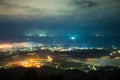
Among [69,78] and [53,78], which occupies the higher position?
[53,78]

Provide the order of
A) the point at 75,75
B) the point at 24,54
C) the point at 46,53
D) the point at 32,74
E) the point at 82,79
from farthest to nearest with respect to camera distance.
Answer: the point at 46,53, the point at 24,54, the point at 75,75, the point at 82,79, the point at 32,74

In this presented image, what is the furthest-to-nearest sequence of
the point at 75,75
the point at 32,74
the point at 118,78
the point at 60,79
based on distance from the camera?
the point at 75,75 < the point at 118,78 < the point at 32,74 < the point at 60,79

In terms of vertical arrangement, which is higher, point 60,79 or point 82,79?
point 60,79

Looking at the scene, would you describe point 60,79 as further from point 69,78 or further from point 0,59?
point 0,59

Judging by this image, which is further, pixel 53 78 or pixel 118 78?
pixel 118 78

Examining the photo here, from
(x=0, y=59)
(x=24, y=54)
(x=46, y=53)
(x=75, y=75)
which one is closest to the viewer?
(x=75, y=75)

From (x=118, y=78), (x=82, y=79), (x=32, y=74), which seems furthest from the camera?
(x=82, y=79)

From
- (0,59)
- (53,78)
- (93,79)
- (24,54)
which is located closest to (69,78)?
(93,79)

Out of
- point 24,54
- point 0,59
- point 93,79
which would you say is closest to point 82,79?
point 93,79

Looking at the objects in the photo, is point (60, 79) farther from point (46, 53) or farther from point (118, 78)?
point (46, 53)
